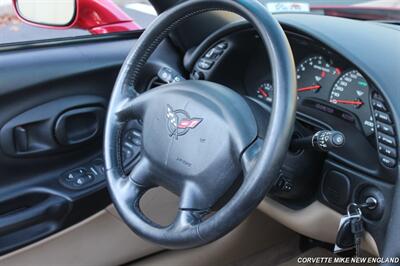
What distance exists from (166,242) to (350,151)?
0.53 metres

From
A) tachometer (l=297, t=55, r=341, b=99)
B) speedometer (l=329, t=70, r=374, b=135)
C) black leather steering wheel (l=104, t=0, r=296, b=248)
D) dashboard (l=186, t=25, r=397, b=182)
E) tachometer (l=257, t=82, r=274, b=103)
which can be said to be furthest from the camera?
tachometer (l=257, t=82, r=274, b=103)

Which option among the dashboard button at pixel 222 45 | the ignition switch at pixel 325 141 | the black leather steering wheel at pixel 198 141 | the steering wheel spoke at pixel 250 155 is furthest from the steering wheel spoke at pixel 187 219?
the dashboard button at pixel 222 45

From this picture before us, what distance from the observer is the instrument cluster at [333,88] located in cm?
135

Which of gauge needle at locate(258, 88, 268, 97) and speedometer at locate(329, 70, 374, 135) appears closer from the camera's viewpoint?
speedometer at locate(329, 70, 374, 135)

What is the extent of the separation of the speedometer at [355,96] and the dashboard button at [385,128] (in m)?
0.10

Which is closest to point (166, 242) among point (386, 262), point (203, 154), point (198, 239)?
point (198, 239)

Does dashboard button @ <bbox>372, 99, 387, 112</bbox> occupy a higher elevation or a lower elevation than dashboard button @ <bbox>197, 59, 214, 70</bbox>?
higher

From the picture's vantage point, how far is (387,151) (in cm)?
119

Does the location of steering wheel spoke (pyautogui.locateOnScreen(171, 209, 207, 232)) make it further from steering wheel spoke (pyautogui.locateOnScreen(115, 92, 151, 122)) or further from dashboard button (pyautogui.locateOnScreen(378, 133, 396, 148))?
dashboard button (pyautogui.locateOnScreen(378, 133, 396, 148))

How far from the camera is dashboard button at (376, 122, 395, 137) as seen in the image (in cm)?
118

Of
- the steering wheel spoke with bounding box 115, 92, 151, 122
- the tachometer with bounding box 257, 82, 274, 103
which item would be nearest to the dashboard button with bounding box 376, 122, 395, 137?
the tachometer with bounding box 257, 82, 274, 103

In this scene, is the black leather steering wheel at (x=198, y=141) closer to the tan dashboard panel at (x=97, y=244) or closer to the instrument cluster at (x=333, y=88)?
the instrument cluster at (x=333, y=88)

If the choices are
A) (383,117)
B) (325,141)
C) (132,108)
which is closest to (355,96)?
(383,117)

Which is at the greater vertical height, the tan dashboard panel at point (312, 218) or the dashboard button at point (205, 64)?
the dashboard button at point (205, 64)
